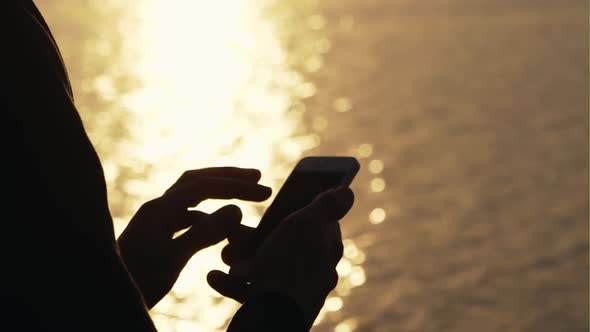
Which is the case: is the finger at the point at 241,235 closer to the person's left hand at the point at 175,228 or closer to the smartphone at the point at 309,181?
the person's left hand at the point at 175,228

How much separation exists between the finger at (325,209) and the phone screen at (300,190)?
0.36m

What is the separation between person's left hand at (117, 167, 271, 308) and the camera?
2.19 metres

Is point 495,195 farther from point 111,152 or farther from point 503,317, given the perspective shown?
point 111,152

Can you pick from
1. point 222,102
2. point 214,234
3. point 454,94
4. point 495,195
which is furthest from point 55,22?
point 214,234

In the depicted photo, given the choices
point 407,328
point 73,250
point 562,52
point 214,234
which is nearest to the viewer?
point 73,250

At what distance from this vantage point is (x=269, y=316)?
1.89m

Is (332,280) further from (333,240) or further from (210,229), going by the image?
(210,229)

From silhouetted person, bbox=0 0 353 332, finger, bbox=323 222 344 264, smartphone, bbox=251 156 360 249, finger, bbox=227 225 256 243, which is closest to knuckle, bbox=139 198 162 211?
finger, bbox=227 225 256 243

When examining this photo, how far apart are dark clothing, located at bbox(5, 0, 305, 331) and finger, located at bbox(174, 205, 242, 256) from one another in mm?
679

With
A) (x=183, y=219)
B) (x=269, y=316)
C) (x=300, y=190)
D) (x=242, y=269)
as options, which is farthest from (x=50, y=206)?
(x=300, y=190)

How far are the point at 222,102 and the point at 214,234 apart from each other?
677 inches

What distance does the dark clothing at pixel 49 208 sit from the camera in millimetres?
1436

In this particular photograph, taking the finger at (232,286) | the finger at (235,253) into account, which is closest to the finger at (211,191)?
the finger at (235,253)

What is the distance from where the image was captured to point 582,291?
9.58 m
